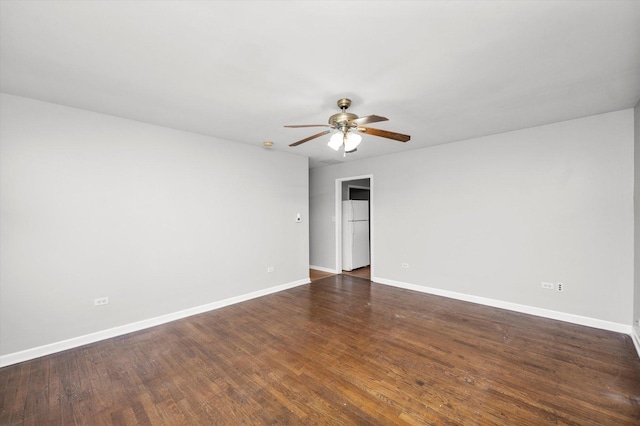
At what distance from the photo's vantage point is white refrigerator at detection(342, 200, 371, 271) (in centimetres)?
607

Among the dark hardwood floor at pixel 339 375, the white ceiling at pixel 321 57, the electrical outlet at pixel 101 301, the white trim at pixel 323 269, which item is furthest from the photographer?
the white trim at pixel 323 269

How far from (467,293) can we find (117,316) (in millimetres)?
4846

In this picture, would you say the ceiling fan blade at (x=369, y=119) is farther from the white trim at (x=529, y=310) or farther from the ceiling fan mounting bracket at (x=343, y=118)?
the white trim at (x=529, y=310)

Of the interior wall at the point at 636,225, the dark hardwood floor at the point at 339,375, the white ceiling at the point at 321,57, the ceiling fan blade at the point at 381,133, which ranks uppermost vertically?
the white ceiling at the point at 321,57

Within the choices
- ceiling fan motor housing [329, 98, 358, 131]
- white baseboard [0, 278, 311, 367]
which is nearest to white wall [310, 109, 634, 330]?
ceiling fan motor housing [329, 98, 358, 131]

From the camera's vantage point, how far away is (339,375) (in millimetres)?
2225

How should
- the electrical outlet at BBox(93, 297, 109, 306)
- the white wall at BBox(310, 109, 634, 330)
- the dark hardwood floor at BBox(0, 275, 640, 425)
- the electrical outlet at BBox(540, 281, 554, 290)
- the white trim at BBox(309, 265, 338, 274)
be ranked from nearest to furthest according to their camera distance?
the dark hardwood floor at BBox(0, 275, 640, 425) < the electrical outlet at BBox(93, 297, 109, 306) < the white wall at BBox(310, 109, 634, 330) < the electrical outlet at BBox(540, 281, 554, 290) < the white trim at BBox(309, 265, 338, 274)

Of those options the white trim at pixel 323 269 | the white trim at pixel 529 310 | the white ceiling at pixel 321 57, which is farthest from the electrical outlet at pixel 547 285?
the white trim at pixel 323 269

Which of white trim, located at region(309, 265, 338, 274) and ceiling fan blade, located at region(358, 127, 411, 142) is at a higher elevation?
ceiling fan blade, located at region(358, 127, 411, 142)

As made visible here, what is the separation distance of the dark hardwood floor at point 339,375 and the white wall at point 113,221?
1.43ft

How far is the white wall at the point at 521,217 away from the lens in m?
3.01

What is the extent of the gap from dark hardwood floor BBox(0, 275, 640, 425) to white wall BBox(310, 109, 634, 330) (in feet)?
1.80

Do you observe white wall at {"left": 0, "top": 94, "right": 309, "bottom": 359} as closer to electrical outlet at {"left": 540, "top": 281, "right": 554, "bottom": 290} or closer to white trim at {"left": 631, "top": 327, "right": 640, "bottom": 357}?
electrical outlet at {"left": 540, "top": 281, "right": 554, "bottom": 290}

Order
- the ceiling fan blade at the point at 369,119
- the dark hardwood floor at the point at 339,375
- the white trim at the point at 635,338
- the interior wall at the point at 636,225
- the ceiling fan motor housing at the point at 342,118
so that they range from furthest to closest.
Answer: the interior wall at the point at 636,225 < the white trim at the point at 635,338 < the ceiling fan motor housing at the point at 342,118 < the ceiling fan blade at the point at 369,119 < the dark hardwood floor at the point at 339,375
